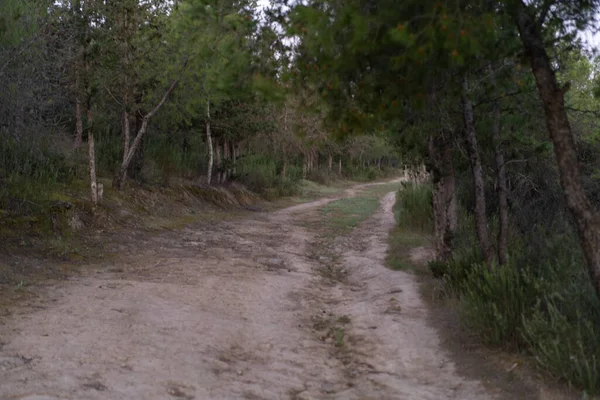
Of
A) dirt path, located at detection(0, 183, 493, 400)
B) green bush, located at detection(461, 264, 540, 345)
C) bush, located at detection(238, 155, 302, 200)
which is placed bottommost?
dirt path, located at detection(0, 183, 493, 400)

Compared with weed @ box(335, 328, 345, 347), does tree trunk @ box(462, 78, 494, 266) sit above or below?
above

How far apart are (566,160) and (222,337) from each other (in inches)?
154

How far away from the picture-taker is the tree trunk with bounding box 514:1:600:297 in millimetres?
4742

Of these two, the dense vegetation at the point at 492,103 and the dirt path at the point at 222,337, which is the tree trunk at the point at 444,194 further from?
the dirt path at the point at 222,337

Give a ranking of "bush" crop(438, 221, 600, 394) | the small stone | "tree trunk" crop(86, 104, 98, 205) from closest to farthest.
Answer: "bush" crop(438, 221, 600, 394)
the small stone
"tree trunk" crop(86, 104, 98, 205)

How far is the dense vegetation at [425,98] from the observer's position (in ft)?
15.9

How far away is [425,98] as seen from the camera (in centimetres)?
595

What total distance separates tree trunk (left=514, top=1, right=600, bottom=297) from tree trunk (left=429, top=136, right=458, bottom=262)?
161 inches

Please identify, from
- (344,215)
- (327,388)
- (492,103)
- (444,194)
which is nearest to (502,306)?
(327,388)

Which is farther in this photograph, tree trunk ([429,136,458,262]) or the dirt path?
tree trunk ([429,136,458,262])

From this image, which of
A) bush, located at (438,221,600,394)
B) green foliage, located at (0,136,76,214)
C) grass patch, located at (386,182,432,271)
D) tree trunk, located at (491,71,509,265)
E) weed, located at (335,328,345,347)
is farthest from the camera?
grass patch, located at (386,182,432,271)

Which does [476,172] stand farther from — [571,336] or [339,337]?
[571,336]

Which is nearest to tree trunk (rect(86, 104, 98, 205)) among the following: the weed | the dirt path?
the dirt path

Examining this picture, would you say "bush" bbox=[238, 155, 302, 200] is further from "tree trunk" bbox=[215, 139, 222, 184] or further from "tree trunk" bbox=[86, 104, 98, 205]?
"tree trunk" bbox=[86, 104, 98, 205]
